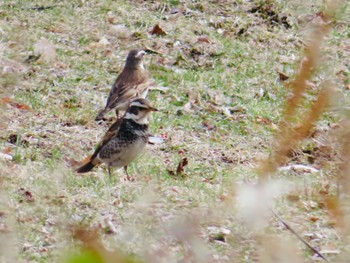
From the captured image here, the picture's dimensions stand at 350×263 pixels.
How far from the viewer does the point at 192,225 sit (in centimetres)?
265

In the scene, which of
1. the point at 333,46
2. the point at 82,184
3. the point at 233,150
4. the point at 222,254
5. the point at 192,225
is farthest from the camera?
the point at 333,46

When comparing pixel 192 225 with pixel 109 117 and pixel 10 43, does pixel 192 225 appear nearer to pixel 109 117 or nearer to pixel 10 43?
pixel 109 117

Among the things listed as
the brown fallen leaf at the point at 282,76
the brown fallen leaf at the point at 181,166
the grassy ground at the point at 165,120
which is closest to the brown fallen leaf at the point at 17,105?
the grassy ground at the point at 165,120

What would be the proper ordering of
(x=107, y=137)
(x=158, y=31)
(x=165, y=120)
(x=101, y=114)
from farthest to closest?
(x=158, y=31), (x=165, y=120), (x=101, y=114), (x=107, y=137)

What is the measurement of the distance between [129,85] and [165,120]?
1.60 ft

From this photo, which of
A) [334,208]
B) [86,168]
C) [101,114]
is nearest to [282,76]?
[101,114]

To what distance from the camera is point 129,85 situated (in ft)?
30.7

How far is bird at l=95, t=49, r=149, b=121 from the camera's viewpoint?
913 centimetres

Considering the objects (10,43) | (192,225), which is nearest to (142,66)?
(10,43)

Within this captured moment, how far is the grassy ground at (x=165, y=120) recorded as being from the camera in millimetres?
5977

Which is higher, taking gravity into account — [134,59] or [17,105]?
[134,59]

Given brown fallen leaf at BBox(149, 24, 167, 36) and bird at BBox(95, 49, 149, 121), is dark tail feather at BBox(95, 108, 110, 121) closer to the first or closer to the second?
bird at BBox(95, 49, 149, 121)

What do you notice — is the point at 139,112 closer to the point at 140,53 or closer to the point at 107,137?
the point at 107,137

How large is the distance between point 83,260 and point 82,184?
5036 millimetres
